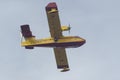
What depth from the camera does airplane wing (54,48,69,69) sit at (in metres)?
95.0

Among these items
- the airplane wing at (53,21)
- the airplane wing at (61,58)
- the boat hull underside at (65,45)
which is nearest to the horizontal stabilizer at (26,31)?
the boat hull underside at (65,45)

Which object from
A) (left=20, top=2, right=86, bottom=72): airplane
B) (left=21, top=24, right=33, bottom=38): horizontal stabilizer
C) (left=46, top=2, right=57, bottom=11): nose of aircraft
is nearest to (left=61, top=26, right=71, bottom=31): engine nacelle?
(left=20, top=2, right=86, bottom=72): airplane

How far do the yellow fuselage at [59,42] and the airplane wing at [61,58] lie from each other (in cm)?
573

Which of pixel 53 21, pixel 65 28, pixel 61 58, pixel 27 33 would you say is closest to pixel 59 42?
pixel 65 28

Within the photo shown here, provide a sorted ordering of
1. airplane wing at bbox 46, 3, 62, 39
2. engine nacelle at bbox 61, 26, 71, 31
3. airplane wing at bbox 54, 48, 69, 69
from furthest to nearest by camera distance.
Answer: airplane wing at bbox 54, 48, 69, 69, engine nacelle at bbox 61, 26, 71, 31, airplane wing at bbox 46, 3, 62, 39

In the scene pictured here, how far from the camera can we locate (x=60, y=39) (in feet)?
292

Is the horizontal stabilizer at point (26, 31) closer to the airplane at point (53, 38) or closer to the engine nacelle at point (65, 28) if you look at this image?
the airplane at point (53, 38)

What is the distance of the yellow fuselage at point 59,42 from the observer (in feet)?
290

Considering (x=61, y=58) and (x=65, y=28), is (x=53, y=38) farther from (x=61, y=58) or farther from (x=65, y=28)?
(x=61, y=58)

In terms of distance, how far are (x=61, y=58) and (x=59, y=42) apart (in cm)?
828

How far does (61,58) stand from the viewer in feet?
316

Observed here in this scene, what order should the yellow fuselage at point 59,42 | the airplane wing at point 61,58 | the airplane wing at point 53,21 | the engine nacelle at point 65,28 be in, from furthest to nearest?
the airplane wing at point 61,58, the engine nacelle at point 65,28, the yellow fuselage at point 59,42, the airplane wing at point 53,21

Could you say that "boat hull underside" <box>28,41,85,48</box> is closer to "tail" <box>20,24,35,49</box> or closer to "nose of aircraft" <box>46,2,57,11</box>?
"tail" <box>20,24,35,49</box>

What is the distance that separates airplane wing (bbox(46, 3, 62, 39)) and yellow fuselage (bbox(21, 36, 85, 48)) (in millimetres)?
885
